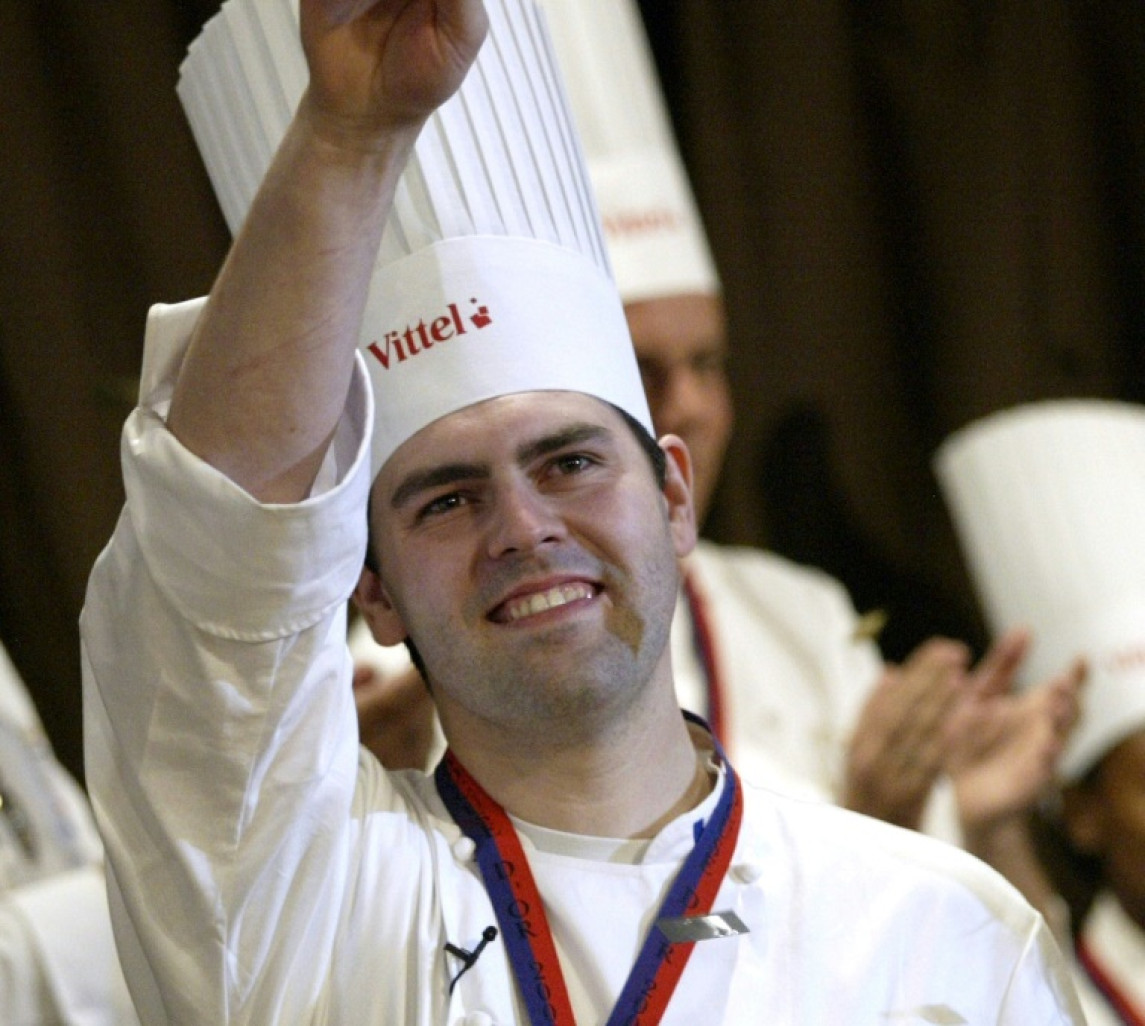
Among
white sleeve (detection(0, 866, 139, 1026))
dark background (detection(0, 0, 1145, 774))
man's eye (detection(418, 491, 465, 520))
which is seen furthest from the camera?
dark background (detection(0, 0, 1145, 774))

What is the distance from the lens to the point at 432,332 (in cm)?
168

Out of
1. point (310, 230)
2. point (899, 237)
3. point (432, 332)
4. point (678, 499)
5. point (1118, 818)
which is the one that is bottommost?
point (1118, 818)

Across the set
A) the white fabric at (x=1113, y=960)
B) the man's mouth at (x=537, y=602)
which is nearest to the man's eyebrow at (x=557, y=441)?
the man's mouth at (x=537, y=602)

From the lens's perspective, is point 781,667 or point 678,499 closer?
point 678,499

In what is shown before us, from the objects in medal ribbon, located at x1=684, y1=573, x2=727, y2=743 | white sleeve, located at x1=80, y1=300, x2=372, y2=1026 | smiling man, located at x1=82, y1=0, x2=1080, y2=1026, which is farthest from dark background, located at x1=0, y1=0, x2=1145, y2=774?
white sleeve, located at x1=80, y1=300, x2=372, y2=1026

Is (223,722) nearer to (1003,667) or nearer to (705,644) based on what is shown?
(1003,667)

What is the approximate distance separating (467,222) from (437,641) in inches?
15.6

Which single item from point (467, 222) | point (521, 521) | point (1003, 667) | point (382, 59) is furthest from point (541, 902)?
point (1003, 667)

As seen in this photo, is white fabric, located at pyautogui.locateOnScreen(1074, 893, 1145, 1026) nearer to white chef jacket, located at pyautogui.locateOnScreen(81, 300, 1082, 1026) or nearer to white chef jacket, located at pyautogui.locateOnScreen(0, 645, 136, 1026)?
white chef jacket, located at pyautogui.locateOnScreen(81, 300, 1082, 1026)

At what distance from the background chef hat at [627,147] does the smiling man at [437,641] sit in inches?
55.4

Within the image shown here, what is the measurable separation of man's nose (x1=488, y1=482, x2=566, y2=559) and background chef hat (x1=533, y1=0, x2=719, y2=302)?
1.58 m

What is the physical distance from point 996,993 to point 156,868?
0.76 m

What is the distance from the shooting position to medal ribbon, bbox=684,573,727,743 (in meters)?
3.10

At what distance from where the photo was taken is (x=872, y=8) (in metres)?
4.09
